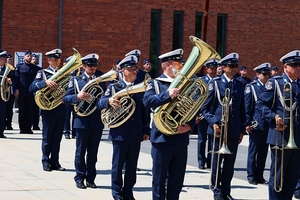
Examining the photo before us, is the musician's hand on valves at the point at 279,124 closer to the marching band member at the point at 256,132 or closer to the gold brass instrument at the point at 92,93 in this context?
the gold brass instrument at the point at 92,93

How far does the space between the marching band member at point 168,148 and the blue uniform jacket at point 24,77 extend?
10.4 m

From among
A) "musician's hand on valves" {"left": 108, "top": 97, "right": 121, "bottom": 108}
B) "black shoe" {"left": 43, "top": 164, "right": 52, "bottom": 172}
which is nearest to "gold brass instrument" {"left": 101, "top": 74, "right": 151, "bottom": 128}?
"musician's hand on valves" {"left": 108, "top": 97, "right": 121, "bottom": 108}

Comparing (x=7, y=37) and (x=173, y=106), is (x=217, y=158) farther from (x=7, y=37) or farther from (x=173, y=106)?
(x=7, y=37)

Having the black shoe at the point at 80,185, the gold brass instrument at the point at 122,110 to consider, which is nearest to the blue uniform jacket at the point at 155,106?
the gold brass instrument at the point at 122,110

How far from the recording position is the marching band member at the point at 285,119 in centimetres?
858

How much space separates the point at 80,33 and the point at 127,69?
54.0 ft

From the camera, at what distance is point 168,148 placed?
8.10m

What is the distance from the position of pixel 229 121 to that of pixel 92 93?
2165mm

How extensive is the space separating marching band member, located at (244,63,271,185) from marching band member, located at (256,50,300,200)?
2.85 m

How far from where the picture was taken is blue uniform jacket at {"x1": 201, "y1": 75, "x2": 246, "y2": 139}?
388 inches

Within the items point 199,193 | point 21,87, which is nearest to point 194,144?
point 21,87

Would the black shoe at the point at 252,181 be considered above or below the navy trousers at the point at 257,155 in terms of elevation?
below

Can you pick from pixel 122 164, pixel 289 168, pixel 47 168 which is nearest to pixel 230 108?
pixel 289 168

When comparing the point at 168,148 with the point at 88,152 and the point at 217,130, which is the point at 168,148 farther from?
the point at 88,152
